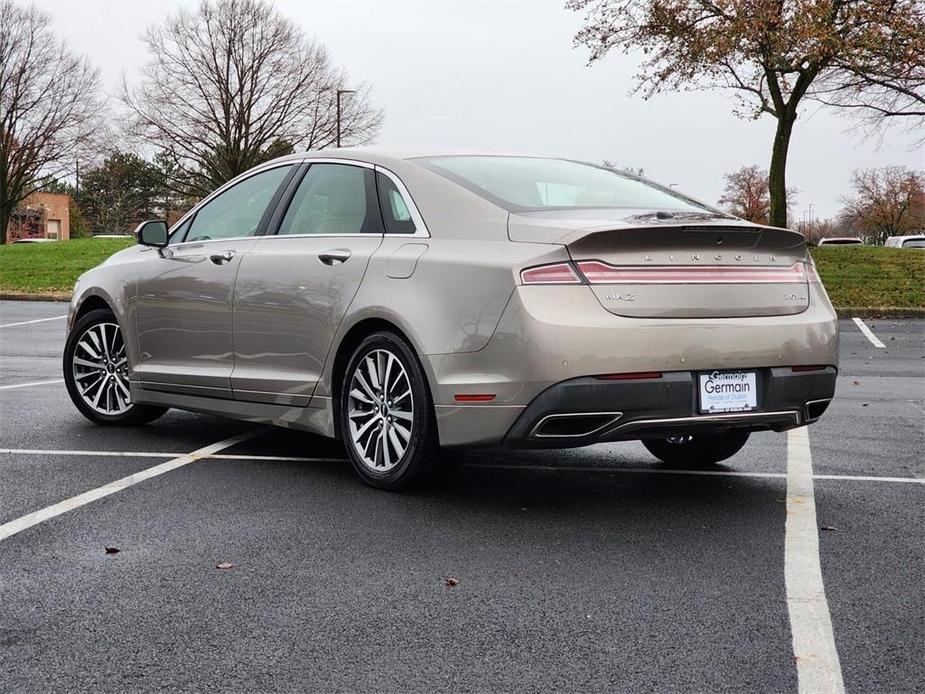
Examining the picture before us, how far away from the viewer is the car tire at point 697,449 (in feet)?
20.7

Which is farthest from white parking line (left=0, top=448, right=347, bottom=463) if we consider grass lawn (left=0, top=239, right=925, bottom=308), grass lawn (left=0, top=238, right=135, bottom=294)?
grass lawn (left=0, top=238, right=135, bottom=294)

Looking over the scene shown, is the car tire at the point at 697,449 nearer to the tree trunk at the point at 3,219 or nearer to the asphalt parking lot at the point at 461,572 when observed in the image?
the asphalt parking lot at the point at 461,572

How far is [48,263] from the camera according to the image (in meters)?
29.8

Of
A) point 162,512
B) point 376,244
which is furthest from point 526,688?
point 376,244

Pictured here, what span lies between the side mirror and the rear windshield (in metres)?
2.16

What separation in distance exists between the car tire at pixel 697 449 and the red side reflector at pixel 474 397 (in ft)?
5.36

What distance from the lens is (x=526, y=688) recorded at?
121 inches

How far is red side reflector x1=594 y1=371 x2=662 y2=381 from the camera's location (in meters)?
4.78

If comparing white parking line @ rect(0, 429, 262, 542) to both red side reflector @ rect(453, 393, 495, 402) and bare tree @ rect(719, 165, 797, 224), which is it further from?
bare tree @ rect(719, 165, 797, 224)

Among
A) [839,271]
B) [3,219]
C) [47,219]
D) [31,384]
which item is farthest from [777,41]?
[47,219]

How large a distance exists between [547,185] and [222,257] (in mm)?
2020

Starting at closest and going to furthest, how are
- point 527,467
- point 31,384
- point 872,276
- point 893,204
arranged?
point 527,467 < point 31,384 < point 872,276 < point 893,204

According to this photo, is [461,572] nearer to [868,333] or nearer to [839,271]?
[868,333]

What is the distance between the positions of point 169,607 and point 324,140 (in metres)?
45.1
